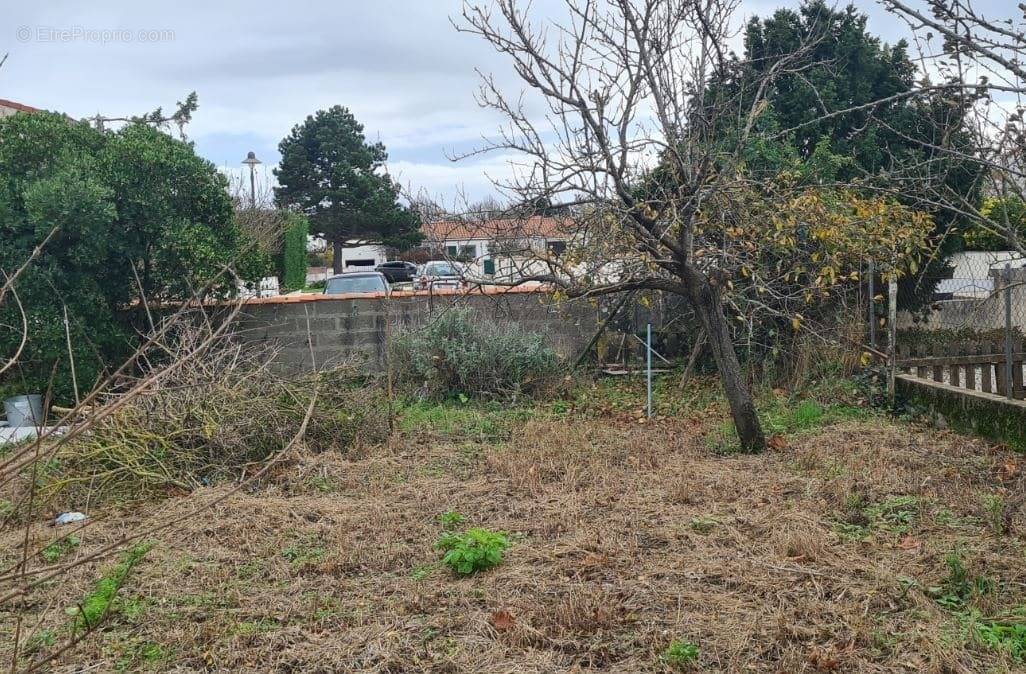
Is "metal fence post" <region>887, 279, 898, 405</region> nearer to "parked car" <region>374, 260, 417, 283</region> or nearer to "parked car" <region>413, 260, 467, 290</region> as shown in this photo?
"parked car" <region>413, 260, 467, 290</region>

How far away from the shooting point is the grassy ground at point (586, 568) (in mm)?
3887

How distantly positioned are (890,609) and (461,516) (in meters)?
2.79

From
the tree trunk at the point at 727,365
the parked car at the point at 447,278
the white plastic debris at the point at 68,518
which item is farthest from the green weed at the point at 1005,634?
the white plastic debris at the point at 68,518

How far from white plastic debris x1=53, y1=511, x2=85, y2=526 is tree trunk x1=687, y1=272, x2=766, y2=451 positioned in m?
5.30

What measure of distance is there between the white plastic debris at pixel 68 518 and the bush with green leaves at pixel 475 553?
10.4ft

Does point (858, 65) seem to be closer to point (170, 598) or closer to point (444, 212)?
point (444, 212)

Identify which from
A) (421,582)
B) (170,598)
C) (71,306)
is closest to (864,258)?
(421,582)

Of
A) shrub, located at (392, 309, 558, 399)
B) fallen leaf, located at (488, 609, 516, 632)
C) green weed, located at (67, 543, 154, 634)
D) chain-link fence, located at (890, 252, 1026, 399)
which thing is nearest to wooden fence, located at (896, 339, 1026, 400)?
chain-link fence, located at (890, 252, 1026, 399)

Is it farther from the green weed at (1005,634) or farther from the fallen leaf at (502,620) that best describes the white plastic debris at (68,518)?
the green weed at (1005,634)

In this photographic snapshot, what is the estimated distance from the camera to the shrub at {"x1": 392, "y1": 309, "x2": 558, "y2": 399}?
10.5 metres

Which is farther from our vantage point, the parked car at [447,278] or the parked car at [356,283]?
the parked car at [356,283]

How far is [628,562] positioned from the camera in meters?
4.86

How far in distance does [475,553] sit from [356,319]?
7444 millimetres

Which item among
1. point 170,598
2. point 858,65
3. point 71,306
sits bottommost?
point 170,598
